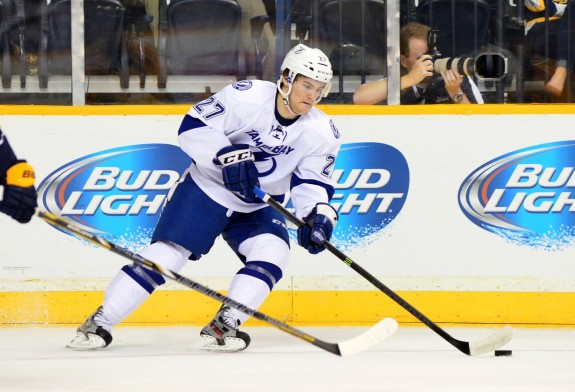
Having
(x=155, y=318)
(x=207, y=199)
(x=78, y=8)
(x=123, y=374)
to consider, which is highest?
(x=78, y=8)

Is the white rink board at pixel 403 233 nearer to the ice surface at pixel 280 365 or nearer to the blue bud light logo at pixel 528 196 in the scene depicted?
the blue bud light logo at pixel 528 196

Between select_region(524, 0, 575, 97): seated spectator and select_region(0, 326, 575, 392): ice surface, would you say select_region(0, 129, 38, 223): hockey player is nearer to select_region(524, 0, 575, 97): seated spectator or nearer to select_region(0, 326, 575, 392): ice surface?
select_region(0, 326, 575, 392): ice surface

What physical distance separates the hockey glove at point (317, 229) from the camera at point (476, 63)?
1.23 m

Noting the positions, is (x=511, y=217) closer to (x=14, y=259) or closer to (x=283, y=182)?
(x=283, y=182)

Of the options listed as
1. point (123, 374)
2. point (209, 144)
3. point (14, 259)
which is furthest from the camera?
point (14, 259)

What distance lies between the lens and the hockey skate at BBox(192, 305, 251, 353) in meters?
4.48

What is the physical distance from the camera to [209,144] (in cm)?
441

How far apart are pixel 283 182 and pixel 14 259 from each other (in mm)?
1268

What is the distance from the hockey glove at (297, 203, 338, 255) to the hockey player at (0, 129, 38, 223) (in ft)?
3.42

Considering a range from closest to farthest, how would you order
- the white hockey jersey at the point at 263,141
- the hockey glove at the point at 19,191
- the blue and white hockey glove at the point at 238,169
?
the hockey glove at the point at 19,191
the blue and white hockey glove at the point at 238,169
the white hockey jersey at the point at 263,141

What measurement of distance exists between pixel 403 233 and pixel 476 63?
2.57 feet

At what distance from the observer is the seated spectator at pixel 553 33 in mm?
5297

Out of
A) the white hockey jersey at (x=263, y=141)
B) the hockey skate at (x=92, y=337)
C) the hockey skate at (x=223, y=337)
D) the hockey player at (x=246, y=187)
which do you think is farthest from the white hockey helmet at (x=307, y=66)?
the hockey skate at (x=92, y=337)

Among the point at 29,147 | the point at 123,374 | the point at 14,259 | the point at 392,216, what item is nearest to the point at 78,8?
the point at 29,147
